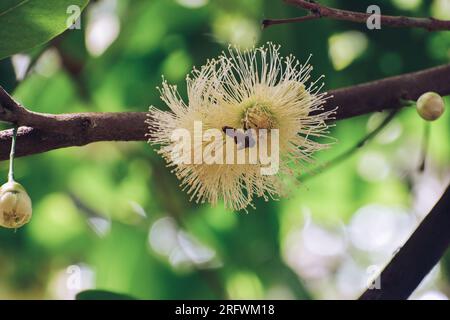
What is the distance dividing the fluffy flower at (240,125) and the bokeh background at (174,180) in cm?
62

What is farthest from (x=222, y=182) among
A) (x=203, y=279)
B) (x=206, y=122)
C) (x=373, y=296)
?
(x=203, y=279)

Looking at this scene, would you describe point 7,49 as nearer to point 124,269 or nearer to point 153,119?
point 153,119

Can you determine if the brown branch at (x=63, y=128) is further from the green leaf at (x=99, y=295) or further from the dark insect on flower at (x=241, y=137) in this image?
the green leaf at (x=99, y=295)

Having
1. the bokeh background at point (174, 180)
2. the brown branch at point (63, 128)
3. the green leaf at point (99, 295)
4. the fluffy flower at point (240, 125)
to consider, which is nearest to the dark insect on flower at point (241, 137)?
the fluffy flower at point (240, 125)

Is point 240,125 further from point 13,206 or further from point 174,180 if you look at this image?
point 174,180

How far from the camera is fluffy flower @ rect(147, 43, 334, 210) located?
1.28m

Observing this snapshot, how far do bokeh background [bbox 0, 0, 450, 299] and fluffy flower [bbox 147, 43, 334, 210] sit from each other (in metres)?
0.62

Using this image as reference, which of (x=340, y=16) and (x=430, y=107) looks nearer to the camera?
(x=340, y=16)

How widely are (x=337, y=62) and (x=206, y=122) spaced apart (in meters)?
0.85

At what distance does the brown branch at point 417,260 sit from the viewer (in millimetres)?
1325

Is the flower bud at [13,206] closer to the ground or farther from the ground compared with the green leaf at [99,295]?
→ farther from the ground

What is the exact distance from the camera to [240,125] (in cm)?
132

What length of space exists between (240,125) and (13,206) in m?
0.45

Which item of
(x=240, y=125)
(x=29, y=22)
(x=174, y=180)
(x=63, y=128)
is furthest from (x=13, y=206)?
(x=174, y=180)
